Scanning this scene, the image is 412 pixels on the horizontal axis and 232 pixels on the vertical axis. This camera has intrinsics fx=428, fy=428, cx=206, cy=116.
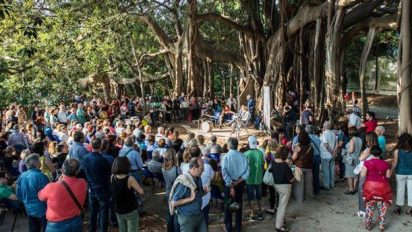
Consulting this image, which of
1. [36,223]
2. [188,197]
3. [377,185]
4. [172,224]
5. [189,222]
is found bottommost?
[172,224]

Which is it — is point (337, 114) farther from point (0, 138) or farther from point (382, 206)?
point (0, 138)

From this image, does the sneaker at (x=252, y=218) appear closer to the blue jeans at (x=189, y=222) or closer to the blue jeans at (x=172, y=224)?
the blue jeans at (x=172, y=224)

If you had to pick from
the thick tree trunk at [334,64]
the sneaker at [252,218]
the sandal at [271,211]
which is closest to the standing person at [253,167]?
the sneaker at [252,218]

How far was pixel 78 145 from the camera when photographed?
257 inches

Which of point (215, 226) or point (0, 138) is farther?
point (0, 138)

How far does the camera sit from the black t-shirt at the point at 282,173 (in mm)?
5832

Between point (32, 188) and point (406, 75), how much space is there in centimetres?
749

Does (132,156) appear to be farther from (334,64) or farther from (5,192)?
(334,64)

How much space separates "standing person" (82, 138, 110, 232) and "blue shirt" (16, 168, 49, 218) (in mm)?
770

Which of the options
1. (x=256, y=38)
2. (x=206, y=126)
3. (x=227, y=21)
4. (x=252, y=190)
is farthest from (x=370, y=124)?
(x=227, y=21)

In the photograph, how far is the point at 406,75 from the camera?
348 inches

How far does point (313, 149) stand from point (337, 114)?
533 cm

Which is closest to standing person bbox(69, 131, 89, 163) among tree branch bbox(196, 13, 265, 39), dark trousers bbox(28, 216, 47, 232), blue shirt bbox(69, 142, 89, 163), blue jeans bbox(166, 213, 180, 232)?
blue shirt bbox(69, 142, 89, 163)

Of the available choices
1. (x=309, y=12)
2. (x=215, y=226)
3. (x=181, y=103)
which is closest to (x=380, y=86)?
(x=181, y=103)
